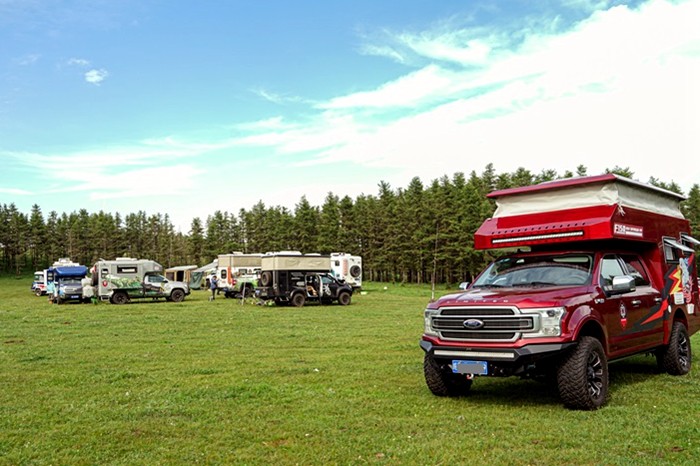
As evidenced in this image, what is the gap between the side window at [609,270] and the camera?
7.81 meters

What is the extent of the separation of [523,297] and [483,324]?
0.58 metres

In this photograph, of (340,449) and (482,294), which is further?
(482,294)

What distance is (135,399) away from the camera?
312 inches

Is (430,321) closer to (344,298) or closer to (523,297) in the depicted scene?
(523,297)

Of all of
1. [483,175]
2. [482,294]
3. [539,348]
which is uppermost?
[483,175]

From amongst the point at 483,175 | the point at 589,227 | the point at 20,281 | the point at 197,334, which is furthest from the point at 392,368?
the point at 20,281

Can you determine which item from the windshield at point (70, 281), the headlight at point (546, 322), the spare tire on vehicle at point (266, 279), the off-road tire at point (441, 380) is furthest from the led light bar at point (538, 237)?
the windshield at point (70, 281)

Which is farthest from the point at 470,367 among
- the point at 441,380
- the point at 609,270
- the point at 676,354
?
the point at 676,354

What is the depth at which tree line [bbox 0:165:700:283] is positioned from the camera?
181 feet

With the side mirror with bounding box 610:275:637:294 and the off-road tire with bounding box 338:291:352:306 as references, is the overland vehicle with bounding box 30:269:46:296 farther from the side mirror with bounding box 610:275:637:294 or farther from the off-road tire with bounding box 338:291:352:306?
the side mirror with bounding box 610:275:637:294

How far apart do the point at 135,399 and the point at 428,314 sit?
13.7 ft

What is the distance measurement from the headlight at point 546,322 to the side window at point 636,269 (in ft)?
8.48

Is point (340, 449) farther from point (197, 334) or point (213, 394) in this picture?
point (197, 334)

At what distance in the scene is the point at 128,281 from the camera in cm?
3247
